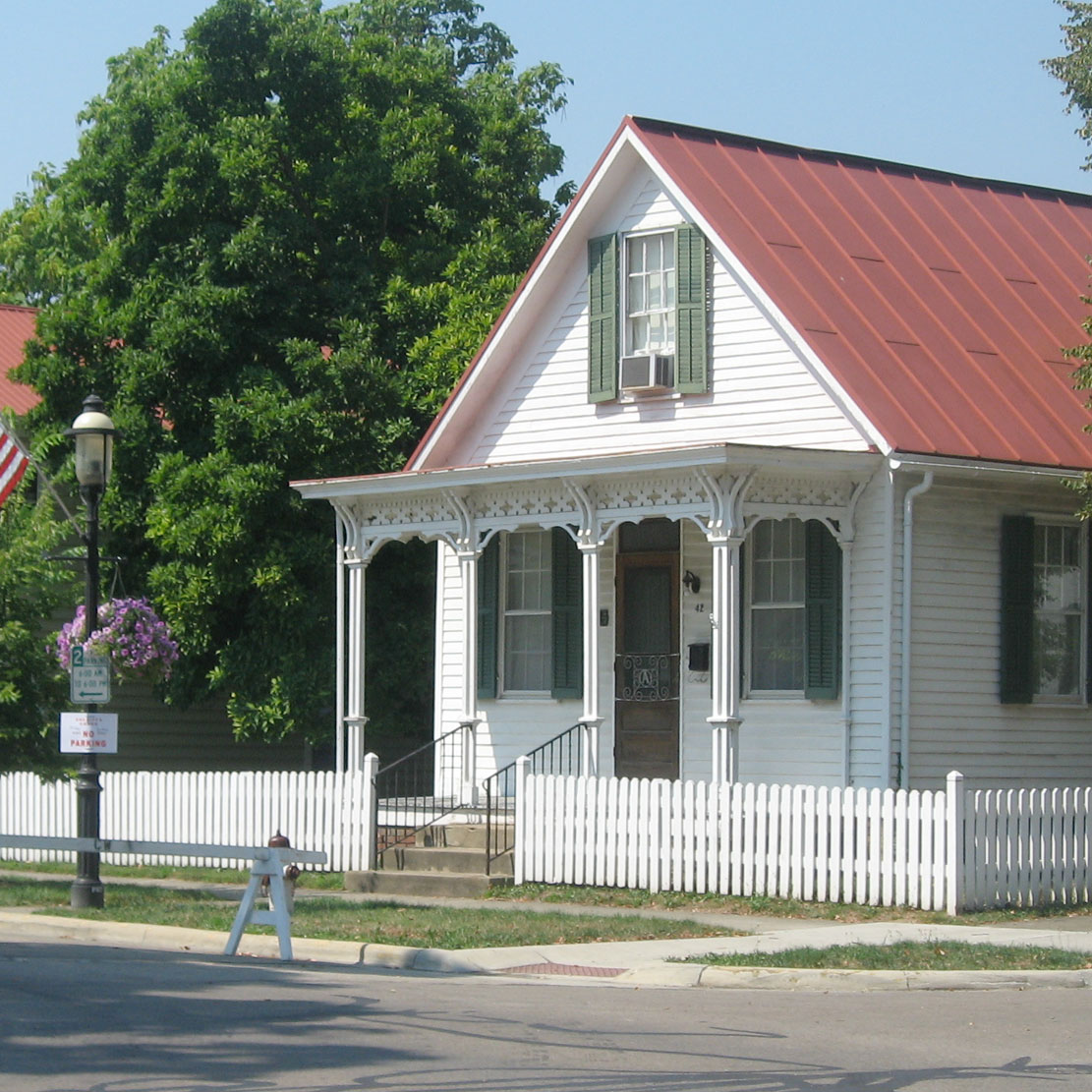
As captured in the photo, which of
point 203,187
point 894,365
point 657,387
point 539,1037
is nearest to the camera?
point 539,1037

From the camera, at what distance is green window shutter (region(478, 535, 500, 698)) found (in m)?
22.2

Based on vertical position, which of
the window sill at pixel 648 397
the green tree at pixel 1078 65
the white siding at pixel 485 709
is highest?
the green tree at pixel 1078 65

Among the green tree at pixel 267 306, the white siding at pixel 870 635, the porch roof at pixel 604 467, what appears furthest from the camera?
the green tree at pixel 267 306

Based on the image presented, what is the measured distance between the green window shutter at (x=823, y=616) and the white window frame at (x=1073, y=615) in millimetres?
2103

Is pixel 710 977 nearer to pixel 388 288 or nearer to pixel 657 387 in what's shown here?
pixel 657 387

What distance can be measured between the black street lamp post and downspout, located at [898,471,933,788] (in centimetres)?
730

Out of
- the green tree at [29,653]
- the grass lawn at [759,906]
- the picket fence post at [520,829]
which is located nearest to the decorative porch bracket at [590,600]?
the picket fence post at [520,829]

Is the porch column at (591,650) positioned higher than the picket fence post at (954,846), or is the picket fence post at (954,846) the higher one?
the porch column at (591,650)

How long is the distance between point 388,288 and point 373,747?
23.4 ft

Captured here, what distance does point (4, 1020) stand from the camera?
Answer: 1003cm

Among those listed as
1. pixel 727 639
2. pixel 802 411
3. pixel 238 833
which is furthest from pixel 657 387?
pixel 238 833

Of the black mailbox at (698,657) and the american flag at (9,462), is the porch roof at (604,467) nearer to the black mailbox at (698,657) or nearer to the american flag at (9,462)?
the black mailbox at (698,657)

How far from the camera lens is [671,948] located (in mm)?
13906

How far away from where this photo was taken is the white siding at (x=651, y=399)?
19406 mm
